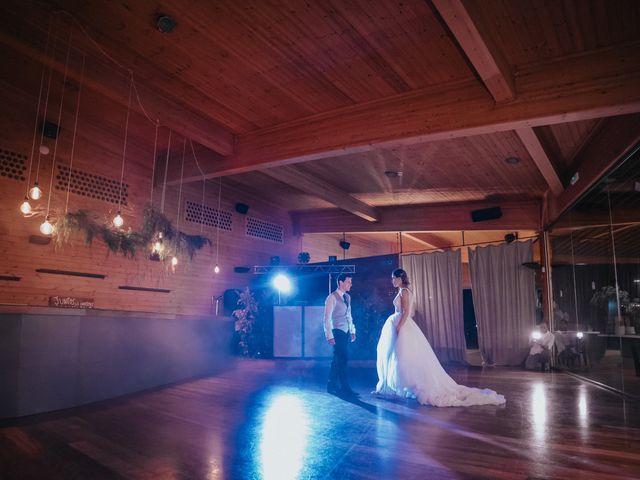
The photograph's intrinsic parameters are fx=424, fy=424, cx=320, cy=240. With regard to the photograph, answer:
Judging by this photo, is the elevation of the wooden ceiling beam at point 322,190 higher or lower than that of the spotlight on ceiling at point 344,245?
higher

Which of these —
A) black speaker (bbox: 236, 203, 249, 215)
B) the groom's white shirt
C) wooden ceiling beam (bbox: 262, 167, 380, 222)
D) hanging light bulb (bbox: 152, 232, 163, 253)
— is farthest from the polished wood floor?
black speaker (bbox: 236, 203, 249, 215)

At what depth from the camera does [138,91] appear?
20.8 ft

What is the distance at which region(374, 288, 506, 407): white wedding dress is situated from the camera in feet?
16.8

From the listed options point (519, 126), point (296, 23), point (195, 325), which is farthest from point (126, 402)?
point (519, 126)

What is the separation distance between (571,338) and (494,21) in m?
6.78

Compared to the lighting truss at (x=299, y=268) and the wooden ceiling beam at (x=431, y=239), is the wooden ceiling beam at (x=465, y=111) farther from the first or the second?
the wooden ceiling beam at (x=431, y=239)

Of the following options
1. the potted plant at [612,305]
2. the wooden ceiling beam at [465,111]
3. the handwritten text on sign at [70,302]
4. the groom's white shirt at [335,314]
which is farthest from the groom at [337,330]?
the handwritten text on sign at [70,302]

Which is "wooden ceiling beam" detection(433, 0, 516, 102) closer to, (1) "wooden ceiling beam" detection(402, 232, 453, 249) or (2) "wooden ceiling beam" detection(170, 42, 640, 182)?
(2) "wooden ceiling beam" detection(170, 42, 640, 182)

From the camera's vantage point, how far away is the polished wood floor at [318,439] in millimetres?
2881

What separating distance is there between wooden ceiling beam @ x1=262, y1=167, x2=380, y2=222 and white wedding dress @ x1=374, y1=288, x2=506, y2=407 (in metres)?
3.92

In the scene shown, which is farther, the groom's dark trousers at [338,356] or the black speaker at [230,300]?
the black speaker at [230,300]

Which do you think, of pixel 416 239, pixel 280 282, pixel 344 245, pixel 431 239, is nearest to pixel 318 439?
pixel 280 282

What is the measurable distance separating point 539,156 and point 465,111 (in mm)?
2140

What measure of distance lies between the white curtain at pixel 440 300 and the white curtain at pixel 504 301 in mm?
475
